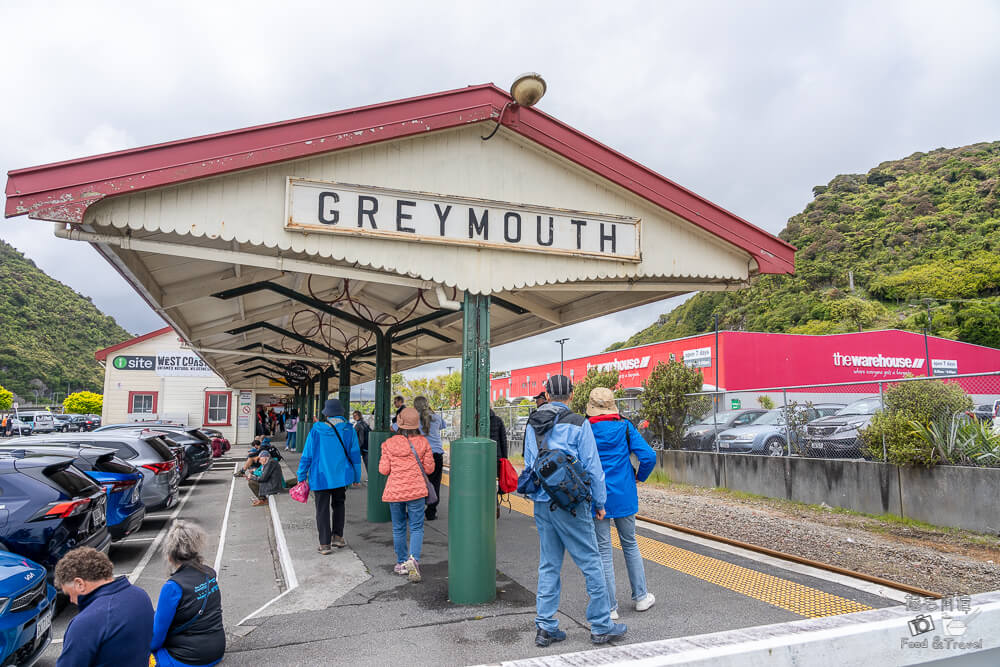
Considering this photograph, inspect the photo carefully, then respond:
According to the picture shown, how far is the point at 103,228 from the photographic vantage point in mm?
5078

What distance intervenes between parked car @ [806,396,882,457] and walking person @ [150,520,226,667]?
10176 millimetres

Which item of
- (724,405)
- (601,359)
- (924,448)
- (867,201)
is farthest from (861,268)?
(924,448)

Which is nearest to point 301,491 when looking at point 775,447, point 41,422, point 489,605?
point 489,605

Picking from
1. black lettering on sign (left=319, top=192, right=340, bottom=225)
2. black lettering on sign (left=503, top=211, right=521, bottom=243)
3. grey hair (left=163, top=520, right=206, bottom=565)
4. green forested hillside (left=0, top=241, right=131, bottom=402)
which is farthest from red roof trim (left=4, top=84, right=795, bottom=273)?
green forested hillside (left=0, top=241, right=131, bottom=402)

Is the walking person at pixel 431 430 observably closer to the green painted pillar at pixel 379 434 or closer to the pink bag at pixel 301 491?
the green painted pillar at pixel 379 434

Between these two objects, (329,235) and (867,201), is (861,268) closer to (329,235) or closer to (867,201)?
(867,201)

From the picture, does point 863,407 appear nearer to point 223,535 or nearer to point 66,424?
point 223,535

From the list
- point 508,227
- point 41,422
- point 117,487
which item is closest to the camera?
point 508,227

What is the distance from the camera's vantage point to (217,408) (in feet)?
102

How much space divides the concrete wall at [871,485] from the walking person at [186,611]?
9.30 m

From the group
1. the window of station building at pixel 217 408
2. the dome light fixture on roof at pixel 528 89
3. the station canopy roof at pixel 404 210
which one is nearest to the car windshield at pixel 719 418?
the station canopy roof at pixel 404 210

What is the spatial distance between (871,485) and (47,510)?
1089 cm

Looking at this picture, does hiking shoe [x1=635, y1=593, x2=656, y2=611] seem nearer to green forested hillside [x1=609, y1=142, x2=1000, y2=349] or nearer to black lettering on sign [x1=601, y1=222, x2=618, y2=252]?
black lettering on sign [x1=601, y1=222, x2=618, y2=252]

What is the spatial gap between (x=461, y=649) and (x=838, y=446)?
8.96 metres
